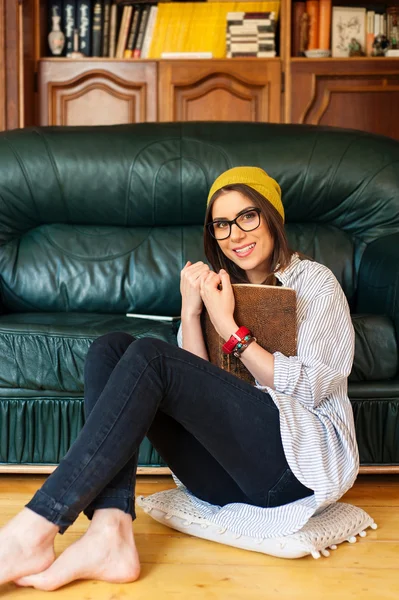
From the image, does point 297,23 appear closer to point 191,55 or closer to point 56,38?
point 191,55

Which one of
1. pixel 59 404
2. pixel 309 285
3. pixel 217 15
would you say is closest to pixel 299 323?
pixel 309 285

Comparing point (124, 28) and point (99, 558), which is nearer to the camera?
point (99, 558)

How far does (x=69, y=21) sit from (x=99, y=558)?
10.7 ft

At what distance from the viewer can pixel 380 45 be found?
12.6 feet

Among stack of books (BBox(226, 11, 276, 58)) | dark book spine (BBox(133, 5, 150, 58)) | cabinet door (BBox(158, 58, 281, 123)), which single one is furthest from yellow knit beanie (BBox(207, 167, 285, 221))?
dark book spine (BBox(133, 5, 150, 58))

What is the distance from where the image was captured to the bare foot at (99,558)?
4.18ft

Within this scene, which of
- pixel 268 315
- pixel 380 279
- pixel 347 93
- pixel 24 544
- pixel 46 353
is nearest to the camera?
pixel 24 544

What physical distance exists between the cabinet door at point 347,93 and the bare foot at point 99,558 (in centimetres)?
289

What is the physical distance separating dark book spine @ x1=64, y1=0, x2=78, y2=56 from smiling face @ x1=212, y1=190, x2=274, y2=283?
2.65 metres

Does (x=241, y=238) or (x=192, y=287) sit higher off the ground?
(x=241, y=238)

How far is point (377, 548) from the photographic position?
150 cm

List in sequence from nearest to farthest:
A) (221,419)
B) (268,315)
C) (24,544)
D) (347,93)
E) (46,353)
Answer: (24,544) → (221,419) → (268,315) → (46,353) → (347,93)

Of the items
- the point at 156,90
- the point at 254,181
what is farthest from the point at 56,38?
the point at 254,181

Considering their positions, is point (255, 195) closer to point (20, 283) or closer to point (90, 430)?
point (90, 430)
